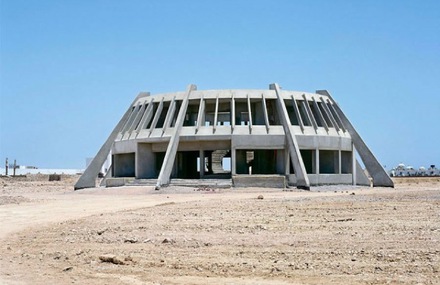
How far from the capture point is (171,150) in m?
42.1

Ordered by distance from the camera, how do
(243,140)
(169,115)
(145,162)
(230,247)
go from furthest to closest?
(145,162) → (169,115) → (243,140) → (230,247)

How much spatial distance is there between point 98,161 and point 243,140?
1348cm

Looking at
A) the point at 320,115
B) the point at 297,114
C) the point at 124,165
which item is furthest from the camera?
the point at 124,165

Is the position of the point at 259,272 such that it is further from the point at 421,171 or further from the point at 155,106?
the point at 421,171

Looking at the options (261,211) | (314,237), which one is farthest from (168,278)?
(261,211)

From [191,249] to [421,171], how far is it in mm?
107503

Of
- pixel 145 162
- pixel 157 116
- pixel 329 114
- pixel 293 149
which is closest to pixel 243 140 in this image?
pixel 293 149

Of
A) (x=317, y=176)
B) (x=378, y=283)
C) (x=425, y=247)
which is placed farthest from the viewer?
(x=317, y=176)

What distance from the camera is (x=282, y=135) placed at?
43.8 meters

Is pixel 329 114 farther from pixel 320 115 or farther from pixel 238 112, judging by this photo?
pixel 238 112

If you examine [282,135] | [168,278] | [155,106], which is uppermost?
[155,106]

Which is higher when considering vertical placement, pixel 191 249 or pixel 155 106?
pixel 155 106

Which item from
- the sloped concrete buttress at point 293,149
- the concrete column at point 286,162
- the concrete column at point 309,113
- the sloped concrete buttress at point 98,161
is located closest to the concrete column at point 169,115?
the sloped concrete buttress at point 98,161

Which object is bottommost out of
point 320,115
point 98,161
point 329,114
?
point 98,161
